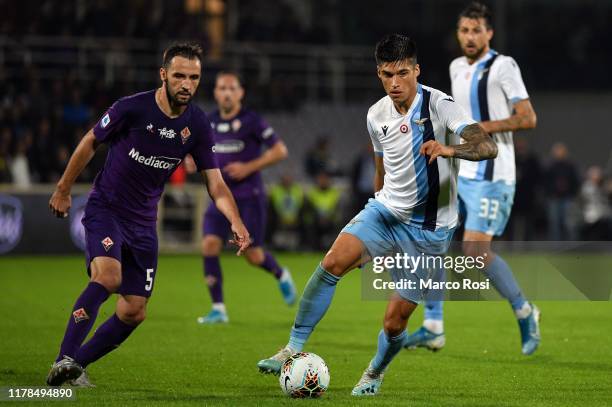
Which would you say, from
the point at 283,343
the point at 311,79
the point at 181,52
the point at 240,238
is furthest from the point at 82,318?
the point at 311,79

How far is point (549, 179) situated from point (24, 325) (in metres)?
14.9

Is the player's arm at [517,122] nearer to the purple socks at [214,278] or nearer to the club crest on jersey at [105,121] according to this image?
the club crest on jersey at [105,121]

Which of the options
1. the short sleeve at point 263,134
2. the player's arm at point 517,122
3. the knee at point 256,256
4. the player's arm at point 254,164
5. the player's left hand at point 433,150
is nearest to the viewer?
the player's left hand at point 433,150

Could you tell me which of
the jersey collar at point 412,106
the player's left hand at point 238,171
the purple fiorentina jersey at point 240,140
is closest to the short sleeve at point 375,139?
the jersey collar at point 412,106

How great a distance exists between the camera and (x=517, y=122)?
8891 millimetres

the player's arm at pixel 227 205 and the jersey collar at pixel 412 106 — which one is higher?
the jersey collar at pixel 412 106

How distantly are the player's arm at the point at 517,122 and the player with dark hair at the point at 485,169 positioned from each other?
0.09 m

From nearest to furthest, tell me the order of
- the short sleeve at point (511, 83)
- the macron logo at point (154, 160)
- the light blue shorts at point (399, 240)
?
the light blue shorts at point (399, 240) → the macron logo at point (154, 160) → the short sleeve at point (511, 83)

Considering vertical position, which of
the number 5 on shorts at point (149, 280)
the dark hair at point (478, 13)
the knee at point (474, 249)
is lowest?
the knee at point (474, 249)

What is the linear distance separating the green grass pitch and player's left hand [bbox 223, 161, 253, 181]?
53.9 inches

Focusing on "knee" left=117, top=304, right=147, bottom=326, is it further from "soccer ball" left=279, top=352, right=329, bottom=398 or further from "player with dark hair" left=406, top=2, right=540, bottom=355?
"player with dark hair" left=406, top=2, right=540, bottom=355

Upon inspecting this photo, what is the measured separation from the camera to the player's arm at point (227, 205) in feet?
23.0

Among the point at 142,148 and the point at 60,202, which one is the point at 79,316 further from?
the point at 142,148

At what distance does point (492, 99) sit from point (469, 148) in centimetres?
296
